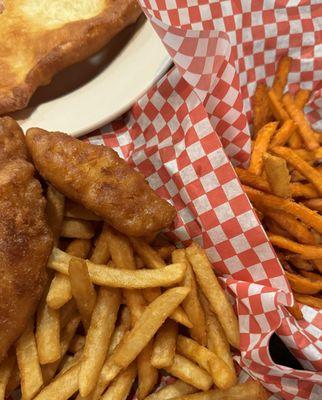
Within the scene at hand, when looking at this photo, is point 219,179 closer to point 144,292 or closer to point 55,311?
point 144,292

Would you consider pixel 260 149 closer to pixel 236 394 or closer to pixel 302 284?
pixel 302 284

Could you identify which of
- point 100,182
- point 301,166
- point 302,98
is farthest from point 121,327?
point 302,98

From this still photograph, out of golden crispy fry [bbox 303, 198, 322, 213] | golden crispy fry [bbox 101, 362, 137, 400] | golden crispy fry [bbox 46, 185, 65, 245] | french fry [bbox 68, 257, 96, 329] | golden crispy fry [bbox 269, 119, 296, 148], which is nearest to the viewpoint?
french fry [bbox 68, 257, 96, 329]

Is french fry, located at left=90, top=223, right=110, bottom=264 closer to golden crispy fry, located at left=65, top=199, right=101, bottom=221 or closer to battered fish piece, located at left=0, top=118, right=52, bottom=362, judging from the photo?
golden crispy fry, located at left=65, top=199, right=101, bottom=221

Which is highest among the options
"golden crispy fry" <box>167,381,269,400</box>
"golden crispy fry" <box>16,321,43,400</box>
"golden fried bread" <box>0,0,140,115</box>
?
"golden fried bread" <box>0,0,140,115</box>

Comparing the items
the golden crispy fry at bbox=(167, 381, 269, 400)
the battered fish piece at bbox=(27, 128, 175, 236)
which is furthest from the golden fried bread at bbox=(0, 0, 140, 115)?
the golden crispy fry at bbox=(167, 381, 269, 400)

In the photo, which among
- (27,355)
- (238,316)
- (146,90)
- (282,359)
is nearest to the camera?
(27,355)

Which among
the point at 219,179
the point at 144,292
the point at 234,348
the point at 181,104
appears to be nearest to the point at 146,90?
the point at 181,104
